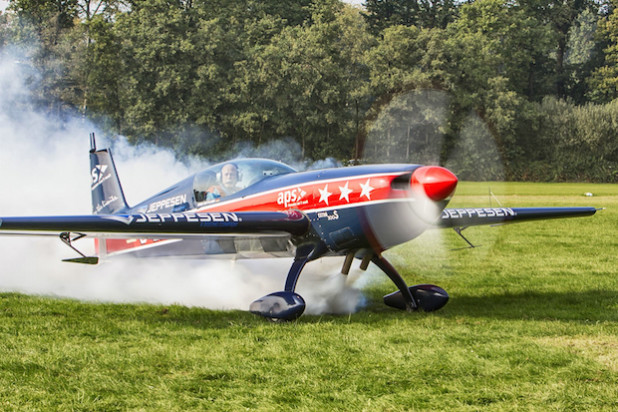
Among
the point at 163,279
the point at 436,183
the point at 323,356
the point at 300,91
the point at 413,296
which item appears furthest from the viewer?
the point at 300,91

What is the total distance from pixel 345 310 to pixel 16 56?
46708 millimetres

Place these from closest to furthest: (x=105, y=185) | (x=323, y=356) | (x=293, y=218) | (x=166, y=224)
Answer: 1. (x=323, y=356)
2. (x=166, y=224)
3. (x=293, y=218)
4. (x=105, y=185)

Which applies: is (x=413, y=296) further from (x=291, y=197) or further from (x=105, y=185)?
(x=105, y=185)

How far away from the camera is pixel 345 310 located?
8.91m

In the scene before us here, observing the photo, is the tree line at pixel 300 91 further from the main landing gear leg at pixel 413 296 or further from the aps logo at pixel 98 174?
the main landing gear leg at pixel 413 296

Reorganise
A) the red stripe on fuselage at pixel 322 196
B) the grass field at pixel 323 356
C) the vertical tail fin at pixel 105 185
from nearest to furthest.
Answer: the grass field at pixel 323 356
the red stripe on fuselage at pixel 322 196
the vertical tail fin at pixel 105 185

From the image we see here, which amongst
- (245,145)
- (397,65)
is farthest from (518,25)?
(245,145)

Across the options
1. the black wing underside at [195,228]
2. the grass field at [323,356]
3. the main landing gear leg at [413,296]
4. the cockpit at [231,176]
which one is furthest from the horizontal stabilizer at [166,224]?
the main landing gear leg at [413,296]

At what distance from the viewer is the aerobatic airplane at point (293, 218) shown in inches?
301

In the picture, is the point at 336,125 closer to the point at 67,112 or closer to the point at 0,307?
the point at 67,112

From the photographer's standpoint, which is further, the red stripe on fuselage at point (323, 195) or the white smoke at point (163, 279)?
the white smoke at point (163, 279)

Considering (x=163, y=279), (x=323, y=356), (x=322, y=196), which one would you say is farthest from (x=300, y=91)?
(x=323, y=356)

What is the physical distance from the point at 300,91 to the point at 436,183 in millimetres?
42690

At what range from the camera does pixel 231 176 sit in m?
9.54
